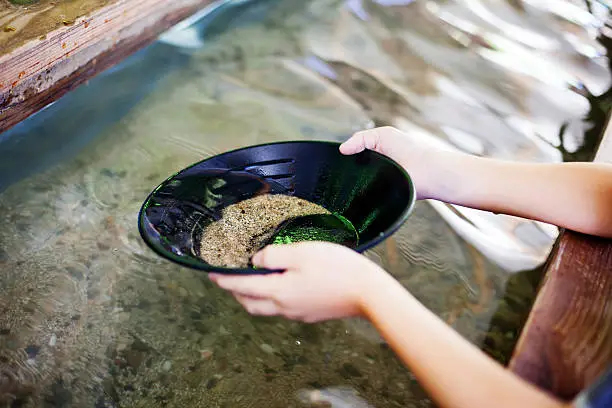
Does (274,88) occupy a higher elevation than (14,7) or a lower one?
lower

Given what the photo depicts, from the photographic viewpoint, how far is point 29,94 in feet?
6.72

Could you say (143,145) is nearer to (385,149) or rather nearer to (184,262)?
(385,149)

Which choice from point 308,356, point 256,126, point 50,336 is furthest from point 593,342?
point 256,126

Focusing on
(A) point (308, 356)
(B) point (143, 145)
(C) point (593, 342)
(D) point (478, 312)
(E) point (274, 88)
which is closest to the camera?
(C) point (593, 342)

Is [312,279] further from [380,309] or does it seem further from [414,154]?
[414,154]

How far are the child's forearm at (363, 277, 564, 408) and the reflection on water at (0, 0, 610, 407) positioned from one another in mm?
520

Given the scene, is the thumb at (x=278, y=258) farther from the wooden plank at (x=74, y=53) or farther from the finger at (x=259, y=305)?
the wooden plank at (x=74, y=53)

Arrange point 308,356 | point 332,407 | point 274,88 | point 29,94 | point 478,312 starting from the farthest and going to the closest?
point 274,88 → point 29,94 → point 478,312 → point 308,356 → point 332,407

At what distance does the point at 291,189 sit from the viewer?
5.19 feet

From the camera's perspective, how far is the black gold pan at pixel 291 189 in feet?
4.51

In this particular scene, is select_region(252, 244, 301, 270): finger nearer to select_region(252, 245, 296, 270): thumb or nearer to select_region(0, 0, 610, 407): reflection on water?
select_region(252, 245, 296, 270): thumb

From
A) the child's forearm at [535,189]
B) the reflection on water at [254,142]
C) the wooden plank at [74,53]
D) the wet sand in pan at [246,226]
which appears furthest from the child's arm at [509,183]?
the wooden plank at [74,53]

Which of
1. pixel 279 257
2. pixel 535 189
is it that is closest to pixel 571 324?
pixel 535 189

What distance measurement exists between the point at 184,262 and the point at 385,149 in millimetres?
694
